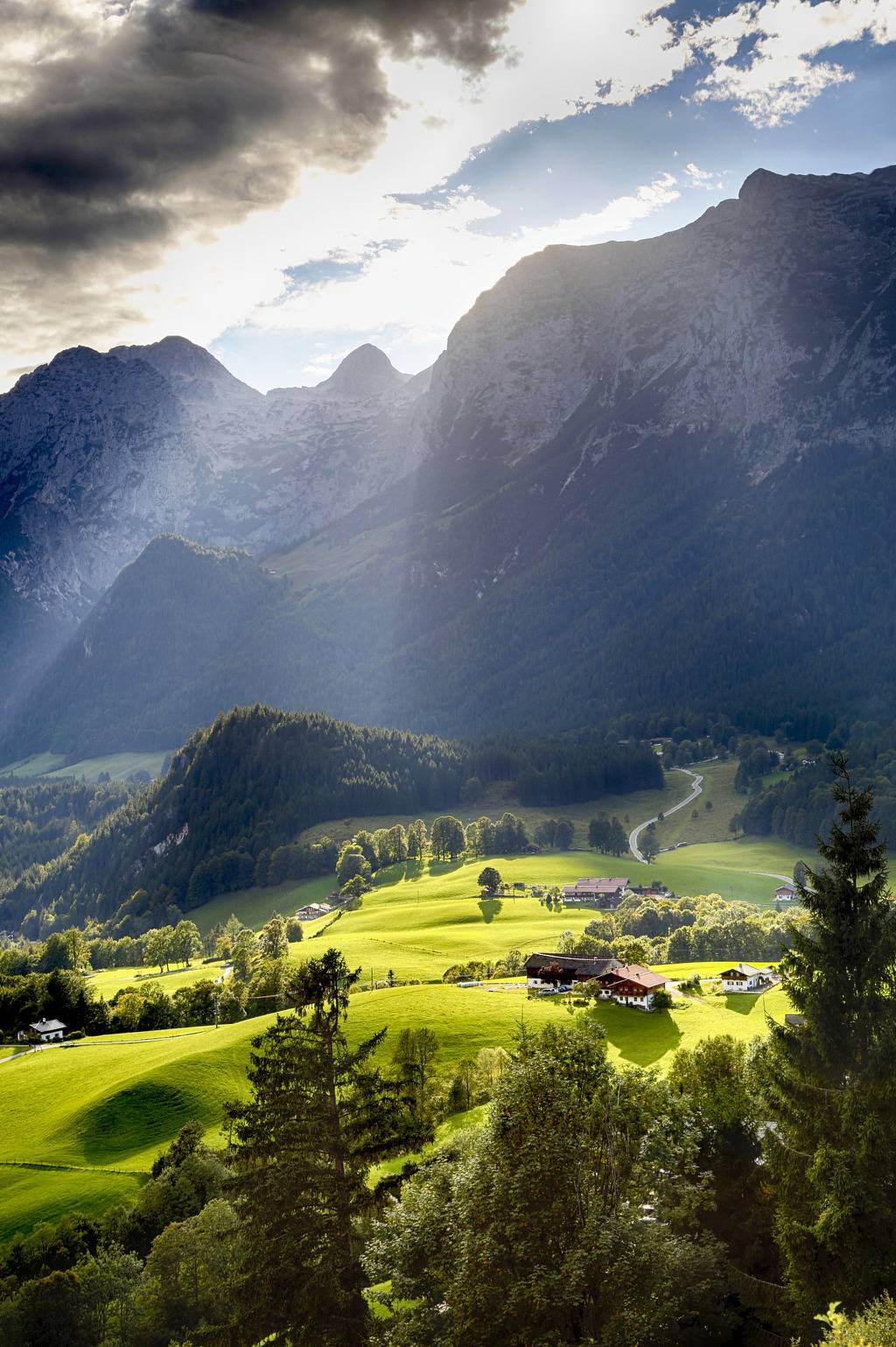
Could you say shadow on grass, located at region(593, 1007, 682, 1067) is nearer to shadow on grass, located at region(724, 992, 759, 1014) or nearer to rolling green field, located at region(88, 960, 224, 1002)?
shadow on grass, located at region(724, 992, 759, 1014)

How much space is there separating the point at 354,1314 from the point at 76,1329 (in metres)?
30.9

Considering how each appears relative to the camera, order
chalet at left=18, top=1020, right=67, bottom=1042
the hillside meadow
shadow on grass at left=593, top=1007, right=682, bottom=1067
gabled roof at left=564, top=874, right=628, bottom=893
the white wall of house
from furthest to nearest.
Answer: gabled roof at left=564, top=874, right=628, bottom=893, chalet at left=18, top=1020, right=67, bottom=1042, the white wall of house, shadow on grass at left=593, top=1007, right=682, bottom=1067, the hillside meadow

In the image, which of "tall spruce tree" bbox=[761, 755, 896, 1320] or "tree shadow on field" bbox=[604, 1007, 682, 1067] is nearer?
"tall spruce tree" bbox=[761, 755, 896, 1320]

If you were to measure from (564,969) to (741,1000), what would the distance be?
1879cm

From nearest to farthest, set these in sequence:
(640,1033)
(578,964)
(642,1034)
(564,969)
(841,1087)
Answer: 1. (841,1087)
2. (642,1034)
3. (640,1033)
4. (578,964)
5. (564,969)

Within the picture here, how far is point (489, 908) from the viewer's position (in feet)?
559

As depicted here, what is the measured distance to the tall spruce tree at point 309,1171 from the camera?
2925 cm

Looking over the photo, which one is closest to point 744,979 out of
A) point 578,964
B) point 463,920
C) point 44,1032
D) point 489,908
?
point 578,964

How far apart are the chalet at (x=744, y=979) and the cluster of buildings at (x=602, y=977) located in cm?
990

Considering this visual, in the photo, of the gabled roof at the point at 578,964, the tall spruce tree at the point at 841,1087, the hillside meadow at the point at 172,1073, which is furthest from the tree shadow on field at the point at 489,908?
the tall spruce tree at the point at 841,1087

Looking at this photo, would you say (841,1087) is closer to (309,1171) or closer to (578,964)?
(309,1171)

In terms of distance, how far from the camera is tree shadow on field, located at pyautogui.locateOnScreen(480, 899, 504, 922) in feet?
537

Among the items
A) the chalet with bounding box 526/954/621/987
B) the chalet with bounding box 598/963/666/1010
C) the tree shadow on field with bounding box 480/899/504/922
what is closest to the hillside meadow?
the chalet with bounding box 598/963/666/1010

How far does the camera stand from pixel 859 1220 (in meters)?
30.2
